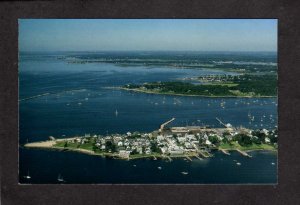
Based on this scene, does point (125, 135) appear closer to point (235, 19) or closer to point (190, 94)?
point (190, 94)

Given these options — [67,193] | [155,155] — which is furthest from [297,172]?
[67,193]

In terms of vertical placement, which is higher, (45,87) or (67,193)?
(45,87)

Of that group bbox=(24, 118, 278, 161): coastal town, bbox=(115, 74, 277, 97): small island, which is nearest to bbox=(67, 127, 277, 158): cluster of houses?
bbox=(24, 118, 278, 161): coastal town

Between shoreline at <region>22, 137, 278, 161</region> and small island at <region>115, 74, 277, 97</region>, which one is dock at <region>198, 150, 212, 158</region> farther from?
small island at <region>115, 74, 277, 97</region>

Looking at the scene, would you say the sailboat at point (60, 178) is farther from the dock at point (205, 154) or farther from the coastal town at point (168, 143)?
the dock at point (205, 154)

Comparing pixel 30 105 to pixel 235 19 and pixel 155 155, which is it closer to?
pixel 155 155

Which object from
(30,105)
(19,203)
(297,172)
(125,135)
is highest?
(30,105)

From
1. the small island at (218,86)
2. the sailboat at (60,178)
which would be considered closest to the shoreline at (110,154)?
the sailboat at (60,178)
